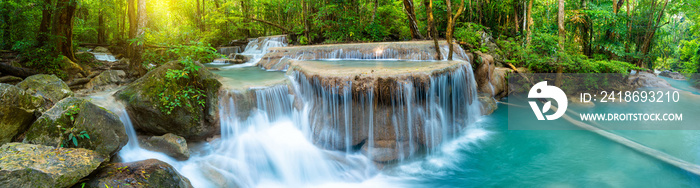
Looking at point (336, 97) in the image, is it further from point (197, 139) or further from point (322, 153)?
point (197, 139)

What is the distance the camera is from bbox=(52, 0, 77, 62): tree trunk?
830 centimetres

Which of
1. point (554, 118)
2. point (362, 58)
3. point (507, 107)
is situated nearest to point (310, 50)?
point (362, 58)

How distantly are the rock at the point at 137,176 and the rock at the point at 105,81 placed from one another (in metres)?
5.07

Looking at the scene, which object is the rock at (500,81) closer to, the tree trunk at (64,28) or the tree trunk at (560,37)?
the tree trunk at (560,37)

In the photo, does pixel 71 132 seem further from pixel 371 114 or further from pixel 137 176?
pixel 371 114

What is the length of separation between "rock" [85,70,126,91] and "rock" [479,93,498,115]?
1011 cm

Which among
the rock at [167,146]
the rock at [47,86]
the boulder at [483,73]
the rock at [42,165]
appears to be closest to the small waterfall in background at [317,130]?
the rock at [167,146]

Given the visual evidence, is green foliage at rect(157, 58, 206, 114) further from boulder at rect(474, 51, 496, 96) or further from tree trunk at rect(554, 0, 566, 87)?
Result: tree trunk at rect(554, 0, 566, 87)

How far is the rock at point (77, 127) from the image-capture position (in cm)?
346

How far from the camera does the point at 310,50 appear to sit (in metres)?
11.1

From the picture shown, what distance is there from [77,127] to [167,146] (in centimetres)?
125

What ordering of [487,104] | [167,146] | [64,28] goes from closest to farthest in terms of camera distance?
[167,146] → [64,28] → [487,104]

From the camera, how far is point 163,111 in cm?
493

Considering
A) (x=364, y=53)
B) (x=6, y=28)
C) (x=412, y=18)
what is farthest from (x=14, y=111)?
(x=412, y=18)
